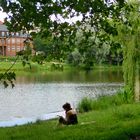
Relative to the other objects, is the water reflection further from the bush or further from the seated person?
the seated person

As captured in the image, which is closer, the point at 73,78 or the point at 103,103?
the point at 103,103

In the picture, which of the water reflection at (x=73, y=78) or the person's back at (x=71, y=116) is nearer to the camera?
the person's back at (x=71, y=116)

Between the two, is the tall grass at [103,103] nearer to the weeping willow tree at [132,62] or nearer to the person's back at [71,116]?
the weeping willow tree at [132,62]

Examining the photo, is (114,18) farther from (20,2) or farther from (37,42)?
(20,2)

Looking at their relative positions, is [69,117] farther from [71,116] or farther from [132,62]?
[132,62]

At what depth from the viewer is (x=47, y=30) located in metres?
8.34

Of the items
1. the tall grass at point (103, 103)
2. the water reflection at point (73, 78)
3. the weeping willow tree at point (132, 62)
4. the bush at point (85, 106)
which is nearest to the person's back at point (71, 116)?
the tall grass at point (103, 103)

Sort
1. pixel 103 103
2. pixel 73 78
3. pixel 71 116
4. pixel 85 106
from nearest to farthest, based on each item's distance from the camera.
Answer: pixel 71 116
pixel 85 106
pixel 103 103
pixel 73 78

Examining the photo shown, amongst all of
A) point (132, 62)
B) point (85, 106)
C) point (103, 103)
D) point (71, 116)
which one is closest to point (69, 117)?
point (71, 116)

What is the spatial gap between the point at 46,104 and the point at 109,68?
64.3 meters

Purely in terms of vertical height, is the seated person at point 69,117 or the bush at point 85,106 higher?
the seated person at point 69,117

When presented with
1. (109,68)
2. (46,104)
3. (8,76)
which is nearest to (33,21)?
(8,76)

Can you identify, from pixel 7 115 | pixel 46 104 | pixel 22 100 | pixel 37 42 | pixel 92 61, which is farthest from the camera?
pixel 22 100

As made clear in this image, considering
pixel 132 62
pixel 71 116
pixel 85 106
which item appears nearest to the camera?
pixel 71 116
